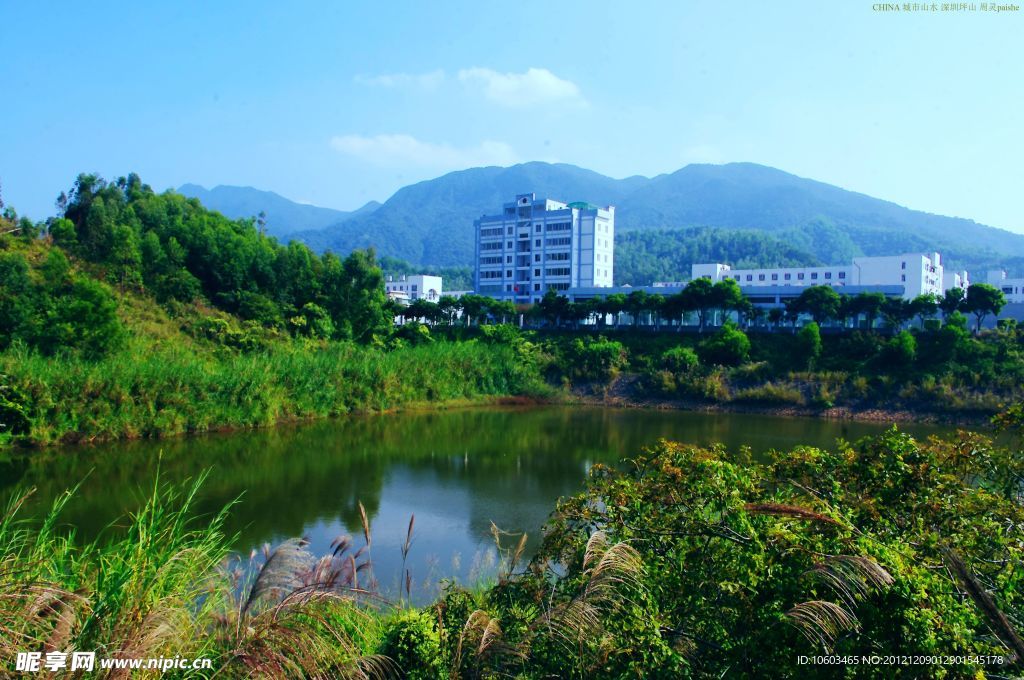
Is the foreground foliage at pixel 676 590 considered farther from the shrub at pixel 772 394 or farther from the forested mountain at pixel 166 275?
the shrub at pixel 772 394

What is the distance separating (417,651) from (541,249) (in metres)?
48.5

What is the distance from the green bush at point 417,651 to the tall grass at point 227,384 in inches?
607

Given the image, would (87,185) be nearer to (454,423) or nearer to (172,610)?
(454,423)

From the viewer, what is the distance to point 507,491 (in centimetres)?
1375

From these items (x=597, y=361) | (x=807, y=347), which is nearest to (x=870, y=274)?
(x=807, y=347)

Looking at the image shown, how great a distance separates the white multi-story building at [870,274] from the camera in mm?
42969

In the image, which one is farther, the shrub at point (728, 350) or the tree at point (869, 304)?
the tree at point (869, 304)

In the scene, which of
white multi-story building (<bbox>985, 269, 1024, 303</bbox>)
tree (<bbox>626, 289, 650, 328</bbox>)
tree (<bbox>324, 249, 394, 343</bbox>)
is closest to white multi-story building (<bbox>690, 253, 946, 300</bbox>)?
white multi-story building (<bbox>985, 269, 1024, 303</bbox>)

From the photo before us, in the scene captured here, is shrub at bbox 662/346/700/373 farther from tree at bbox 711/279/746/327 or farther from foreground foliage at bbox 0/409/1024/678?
foreground foliage at bbox 0/409/1024/678

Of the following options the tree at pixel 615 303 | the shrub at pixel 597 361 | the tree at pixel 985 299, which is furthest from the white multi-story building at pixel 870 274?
the shrub at pixel 597 361

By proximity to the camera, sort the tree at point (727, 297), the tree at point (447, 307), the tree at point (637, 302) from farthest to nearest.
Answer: the tree at point (447, 307), the tree at point (637, 302), the tree at point (727, 297)

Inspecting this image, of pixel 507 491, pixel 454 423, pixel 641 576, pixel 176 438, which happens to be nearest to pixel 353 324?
pixel 454 423

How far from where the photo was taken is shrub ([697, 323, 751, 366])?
29.6m

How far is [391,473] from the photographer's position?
15383 mm
